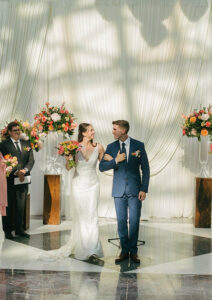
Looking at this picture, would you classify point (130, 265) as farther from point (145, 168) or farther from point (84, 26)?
point (84, 26)

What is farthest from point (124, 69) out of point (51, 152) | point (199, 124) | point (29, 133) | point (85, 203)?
point (85, 203)

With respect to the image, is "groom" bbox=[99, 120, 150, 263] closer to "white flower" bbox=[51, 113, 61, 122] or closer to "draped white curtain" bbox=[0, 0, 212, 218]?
"white flower" bbox=[51, 113, 61, 122]

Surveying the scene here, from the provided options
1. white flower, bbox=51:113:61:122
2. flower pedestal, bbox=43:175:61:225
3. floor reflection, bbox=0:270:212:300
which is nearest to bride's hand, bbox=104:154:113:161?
floor reflection, bbox=0:270:212:300

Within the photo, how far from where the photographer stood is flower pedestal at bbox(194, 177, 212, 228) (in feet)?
29.9

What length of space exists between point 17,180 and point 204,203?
3519 millimetres

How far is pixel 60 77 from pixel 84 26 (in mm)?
1148

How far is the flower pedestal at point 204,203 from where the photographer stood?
29.9 feet

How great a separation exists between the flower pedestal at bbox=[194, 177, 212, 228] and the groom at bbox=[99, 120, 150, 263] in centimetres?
311

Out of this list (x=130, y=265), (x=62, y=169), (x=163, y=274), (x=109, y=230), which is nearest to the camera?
(x=163, y=274)

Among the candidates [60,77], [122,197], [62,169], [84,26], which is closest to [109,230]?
[62,169]

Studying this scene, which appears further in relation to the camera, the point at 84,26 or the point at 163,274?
the point at 84,26

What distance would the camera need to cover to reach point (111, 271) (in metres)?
5.81

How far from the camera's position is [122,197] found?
6.24 metres

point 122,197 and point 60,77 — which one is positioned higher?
point 60,77
